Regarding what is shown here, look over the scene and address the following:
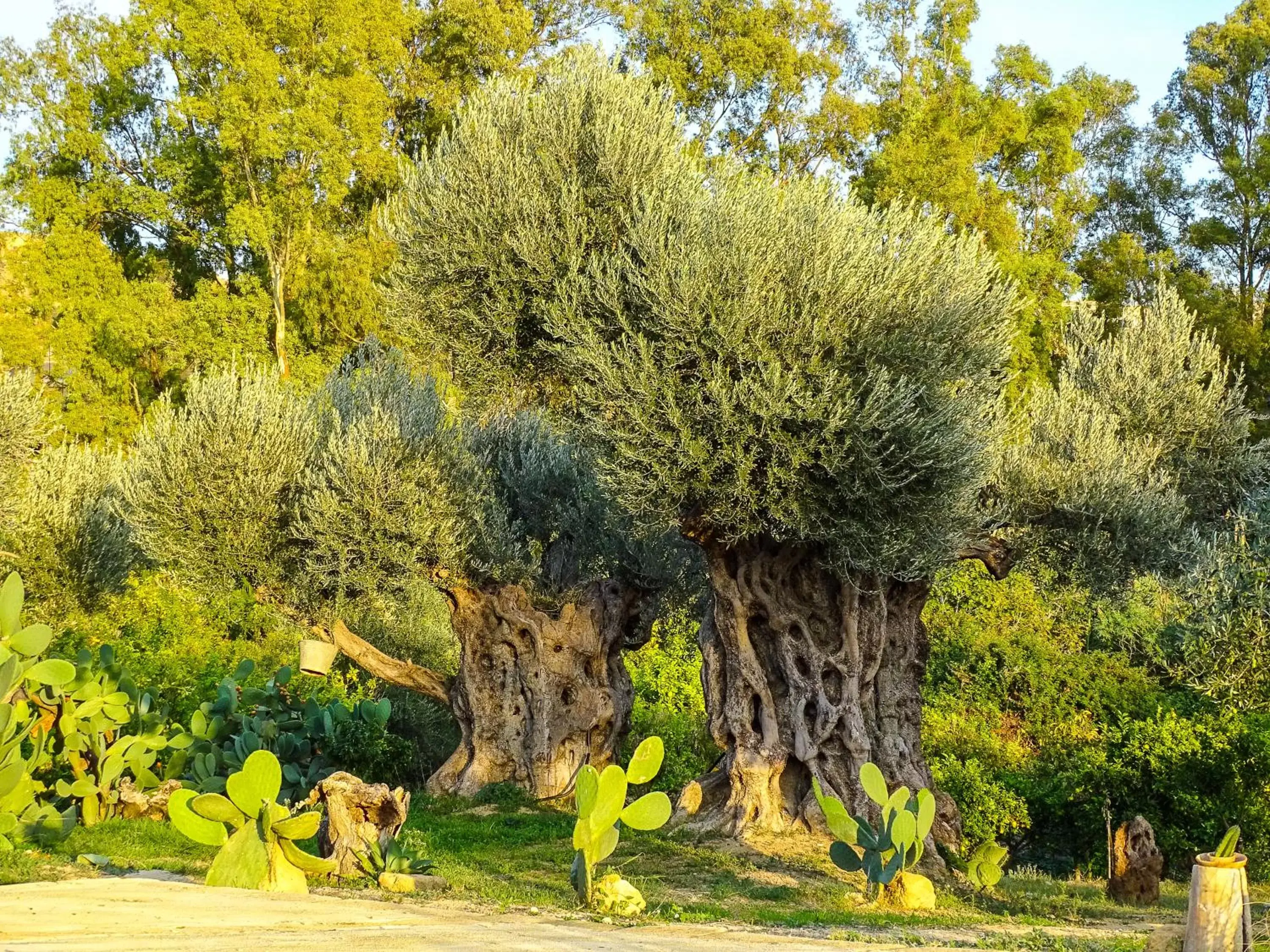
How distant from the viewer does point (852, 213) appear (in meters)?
13.6

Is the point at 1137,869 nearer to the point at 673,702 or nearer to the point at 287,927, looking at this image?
the point at 287,927

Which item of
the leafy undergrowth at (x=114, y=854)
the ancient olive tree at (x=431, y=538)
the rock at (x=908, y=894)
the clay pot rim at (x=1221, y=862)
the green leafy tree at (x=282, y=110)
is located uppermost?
the green leafy tree at (x=282, y=110)

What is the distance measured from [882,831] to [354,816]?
480 centimetres

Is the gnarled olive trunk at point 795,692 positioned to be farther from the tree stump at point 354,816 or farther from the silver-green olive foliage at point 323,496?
the tree stump at point 354,816

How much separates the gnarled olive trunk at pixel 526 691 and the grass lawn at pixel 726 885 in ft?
9.45

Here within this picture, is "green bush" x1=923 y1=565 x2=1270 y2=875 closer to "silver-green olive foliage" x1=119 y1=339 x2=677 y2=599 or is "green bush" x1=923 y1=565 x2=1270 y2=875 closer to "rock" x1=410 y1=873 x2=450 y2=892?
"silver-green olive foliage" x1=119 y1=339 x2=677 y2=599

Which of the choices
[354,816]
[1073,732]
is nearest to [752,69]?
[1073,732]

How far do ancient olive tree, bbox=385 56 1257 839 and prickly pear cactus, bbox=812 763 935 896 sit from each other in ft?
10.9

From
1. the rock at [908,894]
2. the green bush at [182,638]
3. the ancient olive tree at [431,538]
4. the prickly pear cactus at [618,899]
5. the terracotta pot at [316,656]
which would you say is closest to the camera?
the prickly pear cactus at [618,899]

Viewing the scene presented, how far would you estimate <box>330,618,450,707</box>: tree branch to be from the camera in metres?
19.3

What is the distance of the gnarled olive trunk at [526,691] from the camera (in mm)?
19016

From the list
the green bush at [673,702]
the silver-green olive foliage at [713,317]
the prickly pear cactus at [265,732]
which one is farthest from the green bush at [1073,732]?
the prickly pear cactus at [265,732]

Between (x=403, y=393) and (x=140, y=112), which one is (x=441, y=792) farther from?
(x=140, y=112)

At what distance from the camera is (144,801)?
13609 mm
